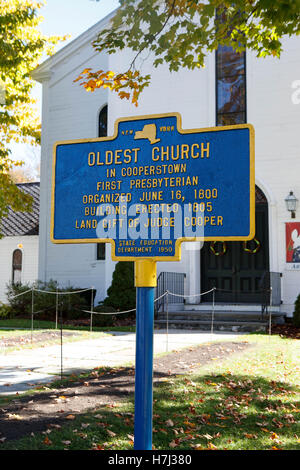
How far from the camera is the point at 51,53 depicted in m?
20.1

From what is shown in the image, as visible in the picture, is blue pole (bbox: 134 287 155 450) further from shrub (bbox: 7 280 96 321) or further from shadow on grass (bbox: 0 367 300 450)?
shrub (bbox: 7 280 96 321)

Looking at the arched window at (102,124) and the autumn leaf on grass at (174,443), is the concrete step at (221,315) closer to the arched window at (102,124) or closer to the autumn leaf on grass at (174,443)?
the arched window at (102,124)

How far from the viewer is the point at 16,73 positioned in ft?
53.4

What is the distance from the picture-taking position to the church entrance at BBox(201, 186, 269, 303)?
16.4 metres

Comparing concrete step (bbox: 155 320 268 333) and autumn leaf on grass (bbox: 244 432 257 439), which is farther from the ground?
autumn leaf on grass (bbox: 244 432 257 439)

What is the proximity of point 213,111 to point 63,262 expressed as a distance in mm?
7989

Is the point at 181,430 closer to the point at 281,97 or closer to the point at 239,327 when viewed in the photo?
the point at 239,327

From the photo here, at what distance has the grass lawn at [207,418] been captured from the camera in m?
4.38

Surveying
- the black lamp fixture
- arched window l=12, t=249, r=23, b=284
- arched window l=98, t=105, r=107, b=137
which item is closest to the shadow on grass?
the black lamp fixture

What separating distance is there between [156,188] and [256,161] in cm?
1329

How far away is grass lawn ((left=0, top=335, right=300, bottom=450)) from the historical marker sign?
1.70m

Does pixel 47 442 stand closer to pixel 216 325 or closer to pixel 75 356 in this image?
pixel 75 356
